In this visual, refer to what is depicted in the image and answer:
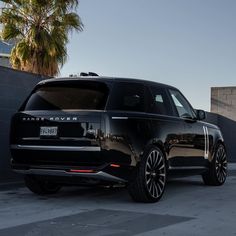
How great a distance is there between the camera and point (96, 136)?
288 inches

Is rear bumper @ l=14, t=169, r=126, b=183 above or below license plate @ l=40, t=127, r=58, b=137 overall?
below

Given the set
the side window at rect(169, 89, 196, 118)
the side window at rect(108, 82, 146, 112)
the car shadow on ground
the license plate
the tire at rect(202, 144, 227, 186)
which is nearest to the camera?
the license plate

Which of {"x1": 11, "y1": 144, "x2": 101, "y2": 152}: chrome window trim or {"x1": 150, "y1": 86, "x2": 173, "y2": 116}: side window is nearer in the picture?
{"x1": 11, "y1": 144, "x2": 101, "y2": 152}: chrome window trim

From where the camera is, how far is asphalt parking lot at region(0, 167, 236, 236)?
19.9 ft

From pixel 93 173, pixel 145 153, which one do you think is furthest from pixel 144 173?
pixel 93 173

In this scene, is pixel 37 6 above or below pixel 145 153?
above

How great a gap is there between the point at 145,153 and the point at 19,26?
50.6ft

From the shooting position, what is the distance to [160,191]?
8172mm

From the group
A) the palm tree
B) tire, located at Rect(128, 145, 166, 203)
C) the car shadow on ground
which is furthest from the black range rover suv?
the palm tree

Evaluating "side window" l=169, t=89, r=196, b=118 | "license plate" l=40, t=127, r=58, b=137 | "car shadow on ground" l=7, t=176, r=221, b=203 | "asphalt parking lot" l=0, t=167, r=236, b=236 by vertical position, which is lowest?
"car shadow on ground" l=7, t=176, r=221, b=203

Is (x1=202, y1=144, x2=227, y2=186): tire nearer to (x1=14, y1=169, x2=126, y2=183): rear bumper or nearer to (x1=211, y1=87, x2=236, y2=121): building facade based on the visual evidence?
(x1=14, y1=169, x2=126, y2=183): rear bumper

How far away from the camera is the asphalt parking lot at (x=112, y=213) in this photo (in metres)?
6.07

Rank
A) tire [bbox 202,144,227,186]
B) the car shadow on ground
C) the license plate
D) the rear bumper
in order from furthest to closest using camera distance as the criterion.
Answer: tire [bbox 202,144,227,186] → the car shadow on ground → the license plate → the rear bumper

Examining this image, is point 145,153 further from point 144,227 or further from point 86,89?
point 144,227
